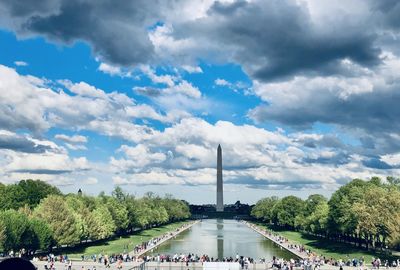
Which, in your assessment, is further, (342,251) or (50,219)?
(342,251)

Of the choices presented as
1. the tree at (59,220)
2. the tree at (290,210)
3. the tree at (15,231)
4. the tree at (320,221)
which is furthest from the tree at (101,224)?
the tree at (290,210)

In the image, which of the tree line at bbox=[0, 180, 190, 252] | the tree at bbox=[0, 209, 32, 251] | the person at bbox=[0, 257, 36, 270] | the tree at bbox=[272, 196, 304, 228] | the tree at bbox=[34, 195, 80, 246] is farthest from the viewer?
the tree at bbox=[272, 196, 304, 228]

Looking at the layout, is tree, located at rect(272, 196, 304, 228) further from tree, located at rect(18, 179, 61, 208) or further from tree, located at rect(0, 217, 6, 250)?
tree, located at rect(0, 217, 6, 250)

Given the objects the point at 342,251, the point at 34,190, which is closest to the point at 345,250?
the point at 342,251

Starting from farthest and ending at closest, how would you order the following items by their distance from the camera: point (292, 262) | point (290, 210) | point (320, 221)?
point (290, 210)
point (320, 221)
point (292, 262)

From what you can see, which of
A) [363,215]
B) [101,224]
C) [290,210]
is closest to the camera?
[363,215]

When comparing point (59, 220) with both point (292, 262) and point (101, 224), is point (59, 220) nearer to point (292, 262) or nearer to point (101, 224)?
point (101, 224)

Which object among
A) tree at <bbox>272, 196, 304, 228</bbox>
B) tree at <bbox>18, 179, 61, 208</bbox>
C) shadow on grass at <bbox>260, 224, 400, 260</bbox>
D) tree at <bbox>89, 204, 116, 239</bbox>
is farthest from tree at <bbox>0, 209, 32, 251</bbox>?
tree at <bbox>272, 196, 304, 228</bbox>

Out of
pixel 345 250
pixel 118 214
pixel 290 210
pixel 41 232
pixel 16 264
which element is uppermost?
pixel 290 210

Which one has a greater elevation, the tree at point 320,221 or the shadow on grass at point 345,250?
the tree at point 320,221

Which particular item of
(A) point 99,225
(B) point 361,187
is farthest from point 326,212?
(A) point 99,225

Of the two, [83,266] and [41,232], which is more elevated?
[41,232]

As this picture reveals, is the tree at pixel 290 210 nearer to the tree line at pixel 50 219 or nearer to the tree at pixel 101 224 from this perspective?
the tree line at pixel 50 219

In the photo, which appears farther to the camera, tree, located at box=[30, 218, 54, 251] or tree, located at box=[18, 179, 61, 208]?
tree, located at box=[18, 179, 61, 208]
